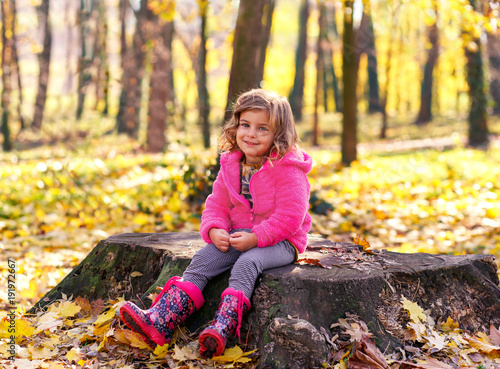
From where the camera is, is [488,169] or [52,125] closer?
[488,169]

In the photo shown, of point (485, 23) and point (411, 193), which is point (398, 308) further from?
point (411, 193)

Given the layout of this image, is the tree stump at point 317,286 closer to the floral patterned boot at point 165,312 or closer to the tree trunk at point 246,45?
the floral patterned boot at point 165,312

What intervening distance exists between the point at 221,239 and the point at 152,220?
119 inches

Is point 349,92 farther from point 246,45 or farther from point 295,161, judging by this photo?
point 295,161

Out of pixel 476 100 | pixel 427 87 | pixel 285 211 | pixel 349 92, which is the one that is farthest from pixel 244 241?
pixel 427 87

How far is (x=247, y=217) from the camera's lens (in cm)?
297

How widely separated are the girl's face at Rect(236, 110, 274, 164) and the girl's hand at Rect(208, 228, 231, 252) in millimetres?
501

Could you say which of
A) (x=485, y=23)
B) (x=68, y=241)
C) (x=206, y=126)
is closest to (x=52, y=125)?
(x=206, y=126)

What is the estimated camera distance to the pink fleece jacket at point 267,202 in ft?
8.89

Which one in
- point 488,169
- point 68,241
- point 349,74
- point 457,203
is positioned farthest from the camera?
point 349,74

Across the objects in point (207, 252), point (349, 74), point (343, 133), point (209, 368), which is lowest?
point (209, 368)

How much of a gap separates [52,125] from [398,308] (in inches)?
842

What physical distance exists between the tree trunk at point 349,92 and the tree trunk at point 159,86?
4559mm

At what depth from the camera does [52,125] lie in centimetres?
2144
